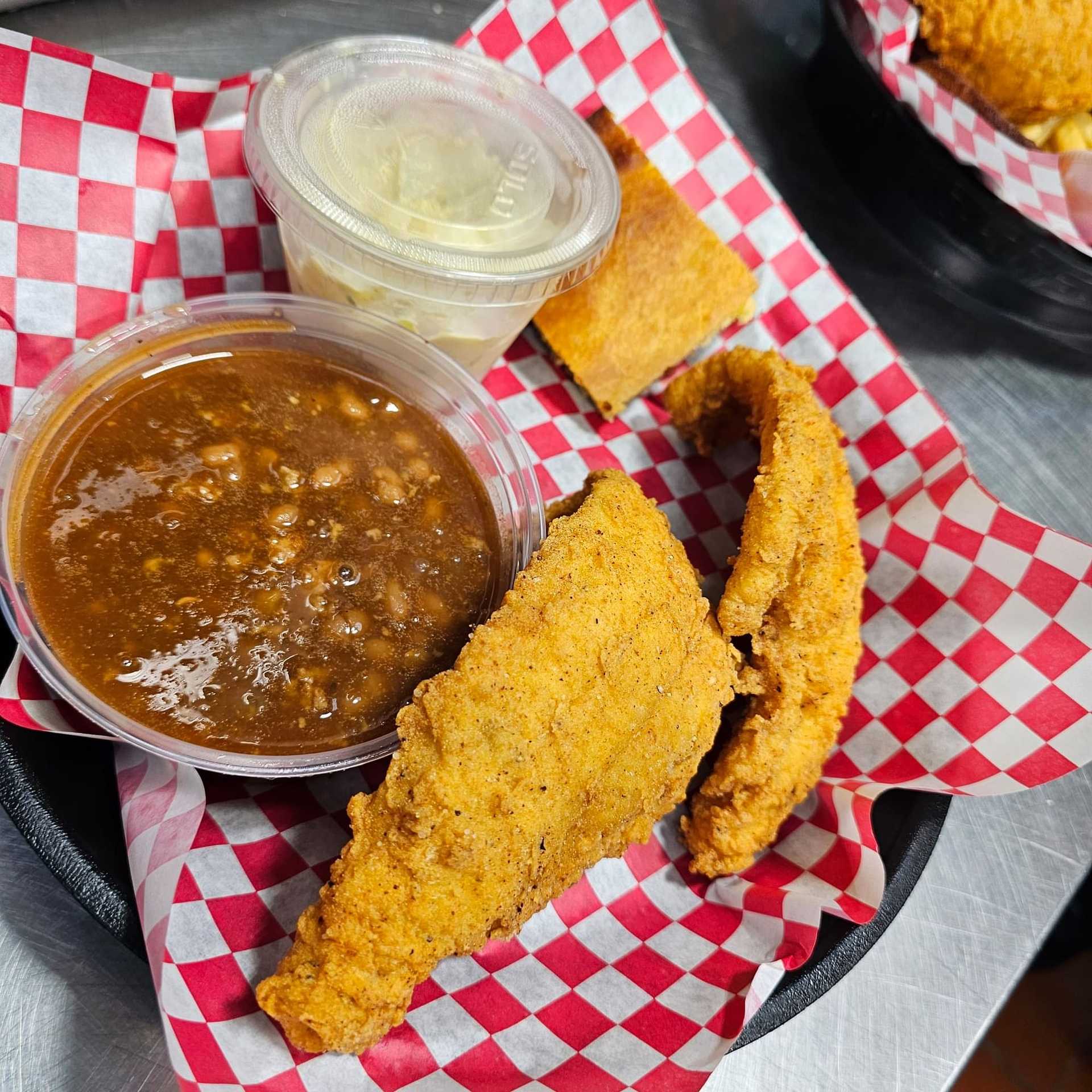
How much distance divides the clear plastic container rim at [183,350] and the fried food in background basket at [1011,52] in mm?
1870

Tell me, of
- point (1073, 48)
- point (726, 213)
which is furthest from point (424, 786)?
point (1073, 48)

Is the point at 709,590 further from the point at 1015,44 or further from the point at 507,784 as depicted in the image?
the point at 1015,44

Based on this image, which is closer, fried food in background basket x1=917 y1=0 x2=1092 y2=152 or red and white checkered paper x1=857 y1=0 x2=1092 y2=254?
red and white checkered paper x1=857 y1=0 x2=1092 y2=254

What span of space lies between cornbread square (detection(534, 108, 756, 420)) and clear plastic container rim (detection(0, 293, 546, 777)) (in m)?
0.48

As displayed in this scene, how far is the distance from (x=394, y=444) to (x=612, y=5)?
1.60 metres

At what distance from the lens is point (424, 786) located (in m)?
1.57

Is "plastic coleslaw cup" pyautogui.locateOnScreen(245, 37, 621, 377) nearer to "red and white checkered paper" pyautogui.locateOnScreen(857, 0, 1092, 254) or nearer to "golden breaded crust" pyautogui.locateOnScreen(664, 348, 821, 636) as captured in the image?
"golden breaded crust" pyautogui.locateOnScreen(664, 348, 821, 636)

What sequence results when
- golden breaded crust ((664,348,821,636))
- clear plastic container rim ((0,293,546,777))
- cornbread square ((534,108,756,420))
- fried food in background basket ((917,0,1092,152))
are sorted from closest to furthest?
clear plastic container rim ((0,293,546,777)) → golden breaded crust ((664,348,821,636)) → cornbread square ((534,108,756,420)) → fried food in background basket ((917,0,1092,152))

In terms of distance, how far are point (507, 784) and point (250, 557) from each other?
2.27ft

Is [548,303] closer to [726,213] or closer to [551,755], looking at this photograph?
[726,213]

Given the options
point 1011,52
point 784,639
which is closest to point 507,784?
point 784,639

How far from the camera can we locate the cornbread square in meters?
2.54

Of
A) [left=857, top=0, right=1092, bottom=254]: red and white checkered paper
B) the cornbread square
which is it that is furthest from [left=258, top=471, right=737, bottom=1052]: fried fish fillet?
[left=857, top=0, right=1092, bottom=254]: red and white checkered paper

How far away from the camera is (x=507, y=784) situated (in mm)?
1594
